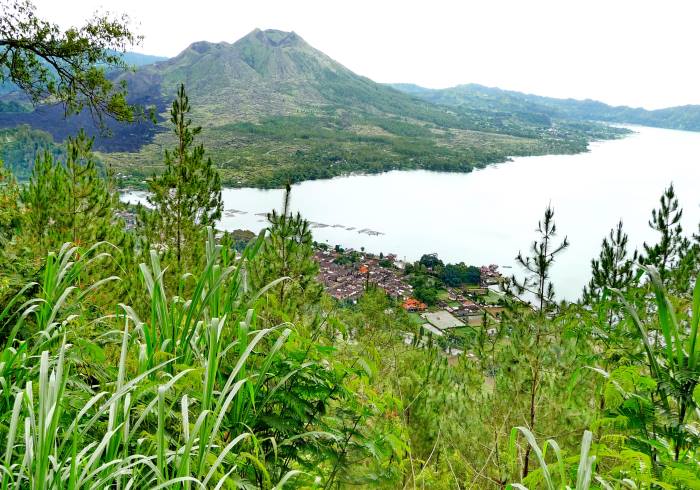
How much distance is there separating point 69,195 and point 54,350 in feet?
25.1

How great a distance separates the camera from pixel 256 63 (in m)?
162

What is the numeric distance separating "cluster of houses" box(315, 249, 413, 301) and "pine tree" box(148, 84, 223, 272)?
10.7m

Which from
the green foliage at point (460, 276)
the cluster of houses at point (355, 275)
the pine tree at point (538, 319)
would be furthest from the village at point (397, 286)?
the pine tree at point (538, 319)

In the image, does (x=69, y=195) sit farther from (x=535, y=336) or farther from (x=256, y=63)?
(x=256, y=63)

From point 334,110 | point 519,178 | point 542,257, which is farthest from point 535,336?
point 334,110

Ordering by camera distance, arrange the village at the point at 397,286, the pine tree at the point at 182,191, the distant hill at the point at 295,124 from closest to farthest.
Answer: the pine tree at the point at 182,191 → the village at the point at 397,286 → the distant hill at the point at 295,124

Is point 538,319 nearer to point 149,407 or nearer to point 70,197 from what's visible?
point 149,407

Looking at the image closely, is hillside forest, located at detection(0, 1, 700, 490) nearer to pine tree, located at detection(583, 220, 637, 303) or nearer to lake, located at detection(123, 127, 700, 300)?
pine tree, located at detection(583, 220, 637, 303)

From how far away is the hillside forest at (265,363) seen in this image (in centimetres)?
102

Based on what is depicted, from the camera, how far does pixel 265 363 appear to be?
1188 mm

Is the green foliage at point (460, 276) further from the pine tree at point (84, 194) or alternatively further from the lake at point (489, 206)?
the pine tree at point (84, 194)

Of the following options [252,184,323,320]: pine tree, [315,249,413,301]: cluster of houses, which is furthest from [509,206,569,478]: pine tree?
[315,249,413,301]: cluster of houses

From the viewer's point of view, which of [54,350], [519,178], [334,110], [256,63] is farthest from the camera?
[256,63]

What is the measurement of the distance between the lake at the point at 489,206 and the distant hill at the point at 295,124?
6.15 metres
